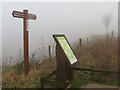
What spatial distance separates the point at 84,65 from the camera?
328 centimetres

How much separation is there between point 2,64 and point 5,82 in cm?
50

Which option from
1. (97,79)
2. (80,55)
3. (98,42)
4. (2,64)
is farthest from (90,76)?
(2,64)

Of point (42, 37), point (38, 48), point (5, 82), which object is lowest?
point (5, 82)

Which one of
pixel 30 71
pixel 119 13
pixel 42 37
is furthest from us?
pixel 42 37

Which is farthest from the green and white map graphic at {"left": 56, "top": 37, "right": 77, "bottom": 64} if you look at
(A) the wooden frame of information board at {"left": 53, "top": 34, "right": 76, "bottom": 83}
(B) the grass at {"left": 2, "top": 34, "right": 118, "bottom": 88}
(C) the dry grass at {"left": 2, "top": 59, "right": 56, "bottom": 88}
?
(C) the dry grass at {"left": 2, "top": 59, "right": 56, "bottom": 88}

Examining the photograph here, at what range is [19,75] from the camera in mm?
2811

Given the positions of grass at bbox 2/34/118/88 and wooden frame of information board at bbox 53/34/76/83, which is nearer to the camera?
wooden frame of information board at bbox 53/34/76/83

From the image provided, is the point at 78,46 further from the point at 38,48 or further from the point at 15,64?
the point at 15,64

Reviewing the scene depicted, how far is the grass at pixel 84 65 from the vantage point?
103 inches

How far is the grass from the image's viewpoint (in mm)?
2626

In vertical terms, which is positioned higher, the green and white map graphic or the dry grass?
the green and white map graphic

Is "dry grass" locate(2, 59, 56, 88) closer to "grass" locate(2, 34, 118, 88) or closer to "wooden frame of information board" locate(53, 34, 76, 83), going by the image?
"grass" locate(2, 34, 118, 88)

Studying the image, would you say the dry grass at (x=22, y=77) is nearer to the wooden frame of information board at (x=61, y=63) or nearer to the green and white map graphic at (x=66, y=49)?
the wooden frame of information board at (x=61, y=63)

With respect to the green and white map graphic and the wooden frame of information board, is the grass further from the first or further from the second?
the green and white map graphic
